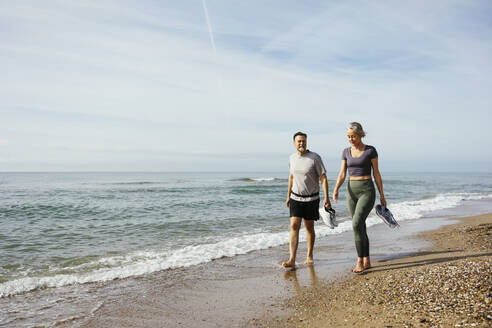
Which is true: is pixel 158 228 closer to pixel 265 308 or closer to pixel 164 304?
pixel 164 304

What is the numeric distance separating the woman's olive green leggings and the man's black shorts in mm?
536

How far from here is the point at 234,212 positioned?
13.6m

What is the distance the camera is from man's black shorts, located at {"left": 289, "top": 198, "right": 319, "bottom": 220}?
5004 millimetres

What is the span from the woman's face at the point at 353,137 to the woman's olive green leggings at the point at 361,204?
552 mm

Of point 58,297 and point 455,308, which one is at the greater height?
point 455,308

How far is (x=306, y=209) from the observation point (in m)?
5.03

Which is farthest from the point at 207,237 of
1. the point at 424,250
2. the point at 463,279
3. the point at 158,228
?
the point at 463,279

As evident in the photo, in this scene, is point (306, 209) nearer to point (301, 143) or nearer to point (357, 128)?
point (301, 143)

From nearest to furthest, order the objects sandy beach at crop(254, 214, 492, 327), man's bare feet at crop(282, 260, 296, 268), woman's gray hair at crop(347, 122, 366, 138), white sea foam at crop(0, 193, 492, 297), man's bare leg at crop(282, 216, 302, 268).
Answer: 1. sandy beach at crop(254, 214, 492, 327)
2. woman's gray hair at crop(347, 122, 366, 138)
3. white sea foam at crop(0, 193, 492, 297)
4. man's bare leg at crop(282, 216, 302, 268)
5. man's bare feet at crop(282, 260, 296, 268)

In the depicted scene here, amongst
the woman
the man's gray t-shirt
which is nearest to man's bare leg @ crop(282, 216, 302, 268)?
the man's gray t-shirt

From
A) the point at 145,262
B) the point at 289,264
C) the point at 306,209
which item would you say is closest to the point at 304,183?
the point at 306,209

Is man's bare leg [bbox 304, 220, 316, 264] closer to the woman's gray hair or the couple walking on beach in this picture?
the couple walking on beach

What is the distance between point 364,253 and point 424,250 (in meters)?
2.05

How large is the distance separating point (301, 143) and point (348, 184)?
0.91m
